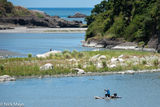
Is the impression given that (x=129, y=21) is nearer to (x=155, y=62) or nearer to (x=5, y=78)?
(x=155, y=62)

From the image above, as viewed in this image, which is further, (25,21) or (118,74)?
(25,21)

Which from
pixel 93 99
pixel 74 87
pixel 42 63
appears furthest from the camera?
pixel 42 63

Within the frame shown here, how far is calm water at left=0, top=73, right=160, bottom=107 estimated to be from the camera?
41.6 m

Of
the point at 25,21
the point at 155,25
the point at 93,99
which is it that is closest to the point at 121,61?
the point at 93,99

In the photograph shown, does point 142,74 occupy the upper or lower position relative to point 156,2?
lower

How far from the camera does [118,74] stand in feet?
180

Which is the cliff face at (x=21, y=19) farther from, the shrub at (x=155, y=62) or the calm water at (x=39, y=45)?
the shrub at (x=155, y=62)

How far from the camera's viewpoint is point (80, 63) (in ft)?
195

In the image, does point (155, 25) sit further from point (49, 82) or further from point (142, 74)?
point (49, 82)

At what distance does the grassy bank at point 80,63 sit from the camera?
54.5 metres

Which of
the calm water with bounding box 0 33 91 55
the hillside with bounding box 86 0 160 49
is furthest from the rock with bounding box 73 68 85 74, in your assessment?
the hillside with bounding box 86 0 160 49

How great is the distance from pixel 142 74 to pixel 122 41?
1386 inches

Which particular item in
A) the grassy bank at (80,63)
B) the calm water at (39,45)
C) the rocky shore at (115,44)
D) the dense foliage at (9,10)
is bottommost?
the calm water at (39,45)

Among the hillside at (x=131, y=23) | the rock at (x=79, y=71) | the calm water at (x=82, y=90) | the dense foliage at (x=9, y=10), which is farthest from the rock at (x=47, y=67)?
the dense foliage at (x=9, y=10)
